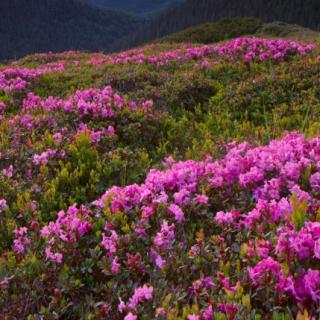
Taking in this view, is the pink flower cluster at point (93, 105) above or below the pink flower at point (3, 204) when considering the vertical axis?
below

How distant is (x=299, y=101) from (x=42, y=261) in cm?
841

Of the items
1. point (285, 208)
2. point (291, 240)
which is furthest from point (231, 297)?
point (285, 208)

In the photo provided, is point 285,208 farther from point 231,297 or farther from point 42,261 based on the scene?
→ point 42,261

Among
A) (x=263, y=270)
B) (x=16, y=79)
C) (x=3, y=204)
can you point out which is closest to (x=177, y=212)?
(x=263, y=270)

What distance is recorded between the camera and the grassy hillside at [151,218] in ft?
14.6

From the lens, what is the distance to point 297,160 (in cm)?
654

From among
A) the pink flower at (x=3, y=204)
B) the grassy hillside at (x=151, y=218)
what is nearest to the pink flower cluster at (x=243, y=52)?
the grassy hillside at (x=151, y=218)

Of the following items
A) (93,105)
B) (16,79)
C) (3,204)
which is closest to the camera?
(3,204)

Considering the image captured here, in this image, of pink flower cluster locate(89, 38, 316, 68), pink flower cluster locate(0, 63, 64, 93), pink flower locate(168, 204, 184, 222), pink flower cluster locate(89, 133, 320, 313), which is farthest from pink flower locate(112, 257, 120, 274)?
pink flower cluster locate(89, 38, 316, 68)

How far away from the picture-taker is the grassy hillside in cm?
445

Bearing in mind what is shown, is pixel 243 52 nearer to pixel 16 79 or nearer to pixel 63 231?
pixel 16 79

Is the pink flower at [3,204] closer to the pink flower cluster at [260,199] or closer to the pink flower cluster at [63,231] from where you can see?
the pink flower cluster at [63,231]

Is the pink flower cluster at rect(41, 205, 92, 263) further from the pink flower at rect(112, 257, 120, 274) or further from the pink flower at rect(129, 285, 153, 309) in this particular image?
the pink flower at rect(129, 285, 153, 309)

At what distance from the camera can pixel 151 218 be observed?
19.6ft
